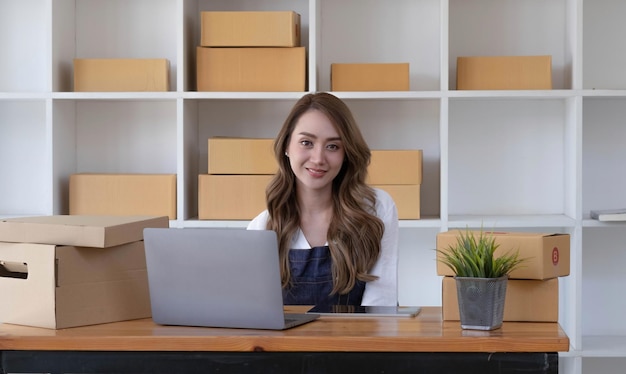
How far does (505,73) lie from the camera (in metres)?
3.51

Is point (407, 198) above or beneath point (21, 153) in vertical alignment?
beneath

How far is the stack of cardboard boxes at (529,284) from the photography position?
2.05 meters

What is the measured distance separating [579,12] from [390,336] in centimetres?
200

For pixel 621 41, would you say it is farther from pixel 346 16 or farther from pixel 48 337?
pixel 48 337

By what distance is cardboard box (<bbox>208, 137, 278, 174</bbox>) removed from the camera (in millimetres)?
3535

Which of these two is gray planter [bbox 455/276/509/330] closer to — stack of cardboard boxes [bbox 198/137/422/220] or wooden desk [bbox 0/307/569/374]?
wooden desk [bbox 0/307/569/374]

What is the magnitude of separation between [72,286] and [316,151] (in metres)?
0.91

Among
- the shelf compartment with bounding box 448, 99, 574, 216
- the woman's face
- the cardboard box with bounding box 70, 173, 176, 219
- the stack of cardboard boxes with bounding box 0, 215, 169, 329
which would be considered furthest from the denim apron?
the shelf compartment with bounding box 448, 99, 574, 216

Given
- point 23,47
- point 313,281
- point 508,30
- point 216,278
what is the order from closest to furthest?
point 216,278 → point 313,281 → point 508,30 → point 23,47

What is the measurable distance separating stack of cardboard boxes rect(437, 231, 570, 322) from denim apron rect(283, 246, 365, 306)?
658 millimetres

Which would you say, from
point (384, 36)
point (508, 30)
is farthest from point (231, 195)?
point (508, 30)

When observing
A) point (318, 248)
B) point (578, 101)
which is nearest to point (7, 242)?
point (318, 248)

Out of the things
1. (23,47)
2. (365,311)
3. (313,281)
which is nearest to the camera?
(365,311)

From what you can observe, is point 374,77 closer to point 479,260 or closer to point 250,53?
point 250,53
